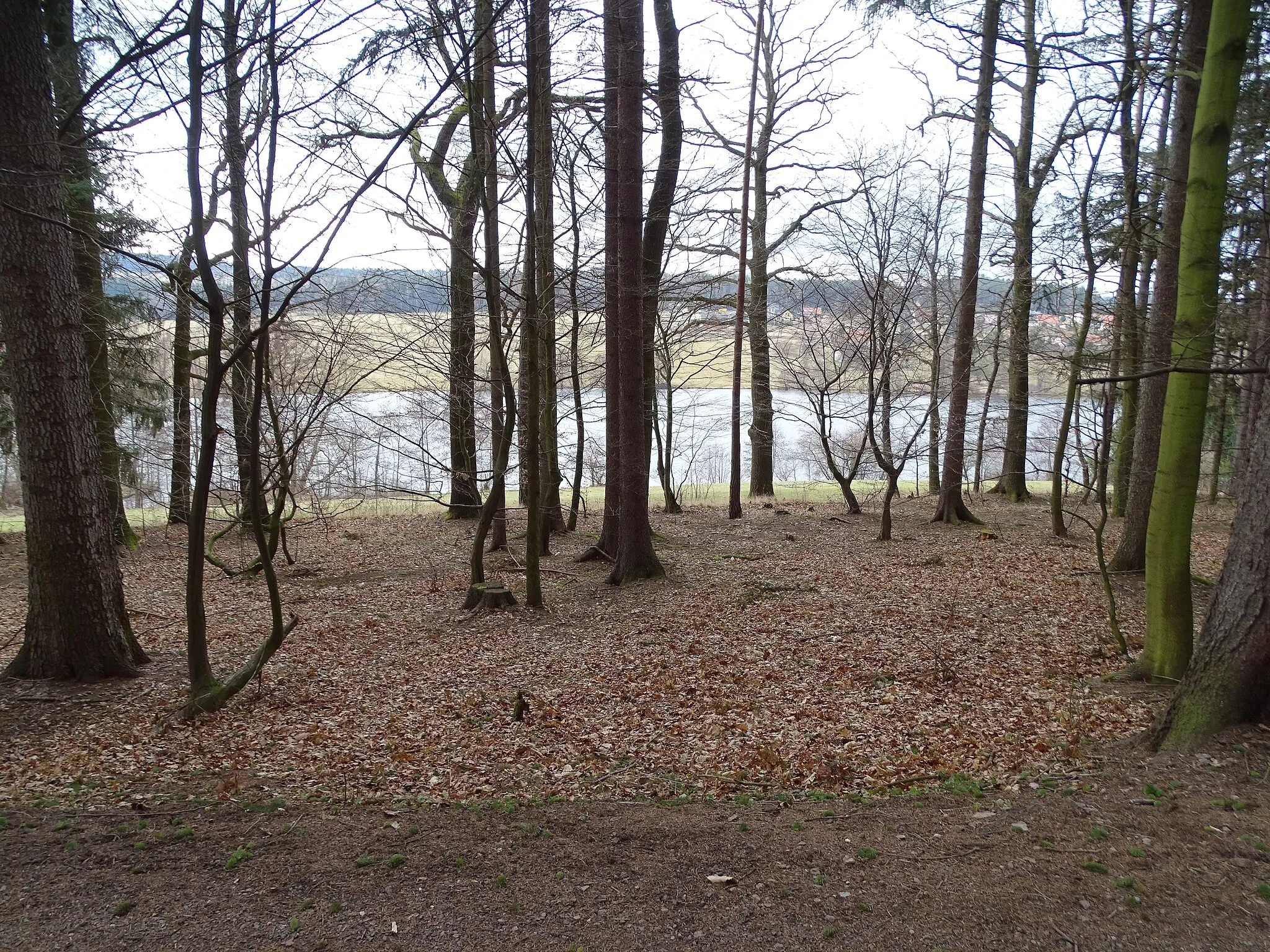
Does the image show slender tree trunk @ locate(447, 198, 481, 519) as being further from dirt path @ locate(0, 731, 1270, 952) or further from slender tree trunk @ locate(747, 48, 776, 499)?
slender tree trunk @ locate(747, 48, 776, 499)

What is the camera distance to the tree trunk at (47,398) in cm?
557

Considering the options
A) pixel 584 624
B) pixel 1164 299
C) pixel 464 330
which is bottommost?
pixel 584 624

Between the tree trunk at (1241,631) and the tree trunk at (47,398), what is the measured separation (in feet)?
23.4

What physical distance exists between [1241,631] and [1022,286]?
38.1ft

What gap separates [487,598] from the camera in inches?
354

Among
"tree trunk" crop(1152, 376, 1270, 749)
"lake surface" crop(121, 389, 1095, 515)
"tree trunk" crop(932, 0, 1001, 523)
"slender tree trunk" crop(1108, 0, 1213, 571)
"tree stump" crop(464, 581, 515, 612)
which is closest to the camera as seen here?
"tree trunk" crop(1152, 376, 1270, 749)

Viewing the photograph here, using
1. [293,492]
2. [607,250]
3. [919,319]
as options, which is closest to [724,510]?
[919,319]

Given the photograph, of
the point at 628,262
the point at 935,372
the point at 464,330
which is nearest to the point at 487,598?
the point at 464,330

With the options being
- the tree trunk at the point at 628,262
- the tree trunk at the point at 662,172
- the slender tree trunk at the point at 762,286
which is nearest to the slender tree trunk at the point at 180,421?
the tree trunk at the point at 628,262

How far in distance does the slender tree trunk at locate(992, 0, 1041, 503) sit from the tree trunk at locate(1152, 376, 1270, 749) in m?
9.03

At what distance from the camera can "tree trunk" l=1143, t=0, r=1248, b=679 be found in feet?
14.7

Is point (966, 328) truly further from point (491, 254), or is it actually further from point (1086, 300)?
point (491, 254)

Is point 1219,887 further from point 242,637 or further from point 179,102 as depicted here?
point 242,637

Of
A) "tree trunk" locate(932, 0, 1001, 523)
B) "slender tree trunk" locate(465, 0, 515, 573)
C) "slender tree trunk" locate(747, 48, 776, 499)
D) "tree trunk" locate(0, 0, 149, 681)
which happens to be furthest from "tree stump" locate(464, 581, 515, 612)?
"slender tree trunk" locate(747, 48, 776, 499)
